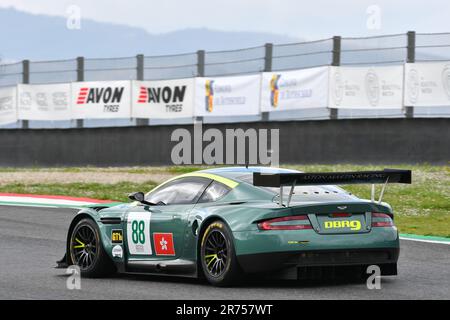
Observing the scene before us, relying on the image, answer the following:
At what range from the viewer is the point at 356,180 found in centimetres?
914

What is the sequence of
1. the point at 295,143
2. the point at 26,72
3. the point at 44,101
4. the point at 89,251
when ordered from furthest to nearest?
the point at 26,72, the point at 44,101, the point at 295,143, the point at 89,251

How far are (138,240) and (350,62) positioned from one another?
16.4m

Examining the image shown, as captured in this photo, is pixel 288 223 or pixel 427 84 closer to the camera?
pixel 288 223

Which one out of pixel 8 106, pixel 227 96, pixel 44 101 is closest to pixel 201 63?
pixel 227 96

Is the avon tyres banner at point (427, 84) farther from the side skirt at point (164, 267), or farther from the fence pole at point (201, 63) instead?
the side skirt at point (164, 267)

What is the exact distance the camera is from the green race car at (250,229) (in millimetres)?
8828

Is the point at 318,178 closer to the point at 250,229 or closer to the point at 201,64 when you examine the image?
the point at 250,229

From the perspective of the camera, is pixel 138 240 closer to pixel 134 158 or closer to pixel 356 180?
pixel 356 180

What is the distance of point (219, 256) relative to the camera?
30.0 ft

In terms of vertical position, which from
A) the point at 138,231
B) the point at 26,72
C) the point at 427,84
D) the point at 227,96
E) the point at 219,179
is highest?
the point at 26,72

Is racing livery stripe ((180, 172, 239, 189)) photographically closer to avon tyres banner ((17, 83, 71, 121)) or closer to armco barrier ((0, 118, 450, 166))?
armco barrier ((0, 118, 450, 166))

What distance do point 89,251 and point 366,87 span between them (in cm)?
1594

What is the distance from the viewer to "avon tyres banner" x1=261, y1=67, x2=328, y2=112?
25.9 m

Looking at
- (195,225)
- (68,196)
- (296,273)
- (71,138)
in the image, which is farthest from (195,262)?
(71,138)
